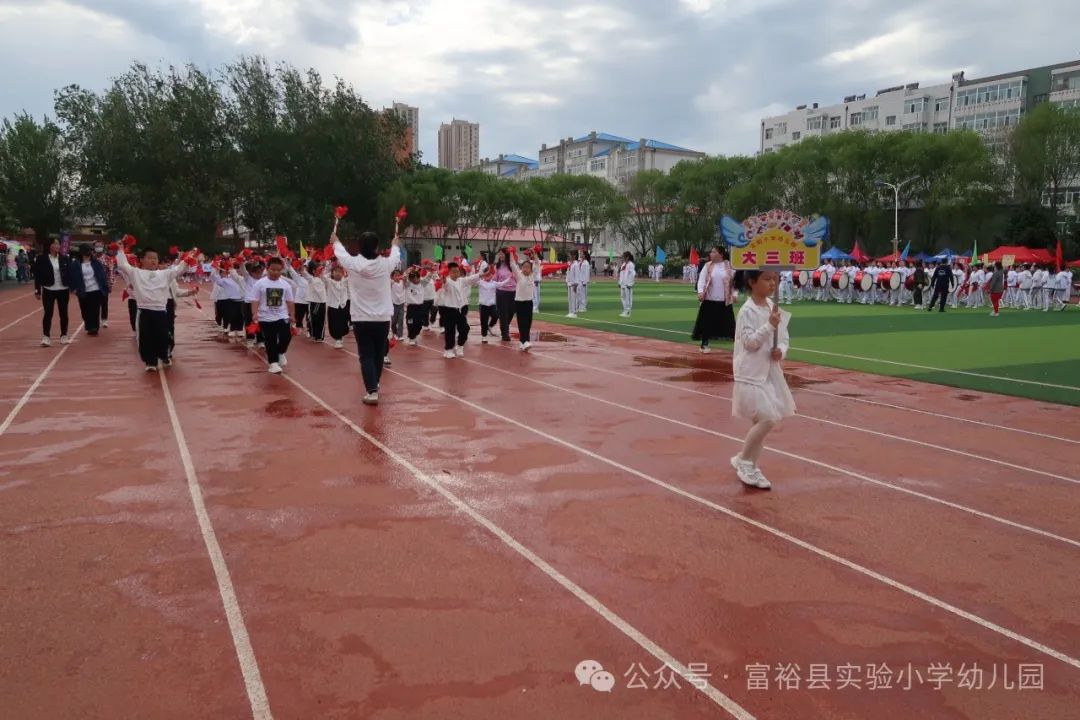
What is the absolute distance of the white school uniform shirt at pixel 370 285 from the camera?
9.17 m

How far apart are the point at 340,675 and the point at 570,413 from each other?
5.75 meters

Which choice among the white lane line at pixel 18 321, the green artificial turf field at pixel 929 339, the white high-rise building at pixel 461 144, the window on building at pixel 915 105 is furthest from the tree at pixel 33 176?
the white high-rise building at pixel 461 144

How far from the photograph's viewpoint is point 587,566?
14.9ft

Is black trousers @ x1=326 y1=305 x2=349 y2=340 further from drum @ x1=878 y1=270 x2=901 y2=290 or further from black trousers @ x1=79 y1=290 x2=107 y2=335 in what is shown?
drum @ x1=878 y1=270 x2=901 y2=290

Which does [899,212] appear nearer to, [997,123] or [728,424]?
[997,123]

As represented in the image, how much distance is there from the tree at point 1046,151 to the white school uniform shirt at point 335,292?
4734 cm

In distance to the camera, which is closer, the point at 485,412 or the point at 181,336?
the point at 485,412

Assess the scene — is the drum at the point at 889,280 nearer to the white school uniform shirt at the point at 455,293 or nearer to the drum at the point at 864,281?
the drum at the point at 864,281

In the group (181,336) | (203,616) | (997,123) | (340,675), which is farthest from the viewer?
(997,123)

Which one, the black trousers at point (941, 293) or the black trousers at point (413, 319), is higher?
the black trousers at point (941, 293)

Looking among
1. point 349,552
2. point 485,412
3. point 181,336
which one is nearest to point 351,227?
point 181,336

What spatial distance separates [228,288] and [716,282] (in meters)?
9.68

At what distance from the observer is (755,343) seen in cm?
598

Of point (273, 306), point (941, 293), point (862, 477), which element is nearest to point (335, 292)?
point (273, 306)
